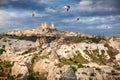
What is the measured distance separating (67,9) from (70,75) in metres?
32.5

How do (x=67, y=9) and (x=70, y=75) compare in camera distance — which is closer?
(x=70, y=75)

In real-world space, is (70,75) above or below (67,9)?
below

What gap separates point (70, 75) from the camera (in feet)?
309

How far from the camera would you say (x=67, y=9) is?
382ft
